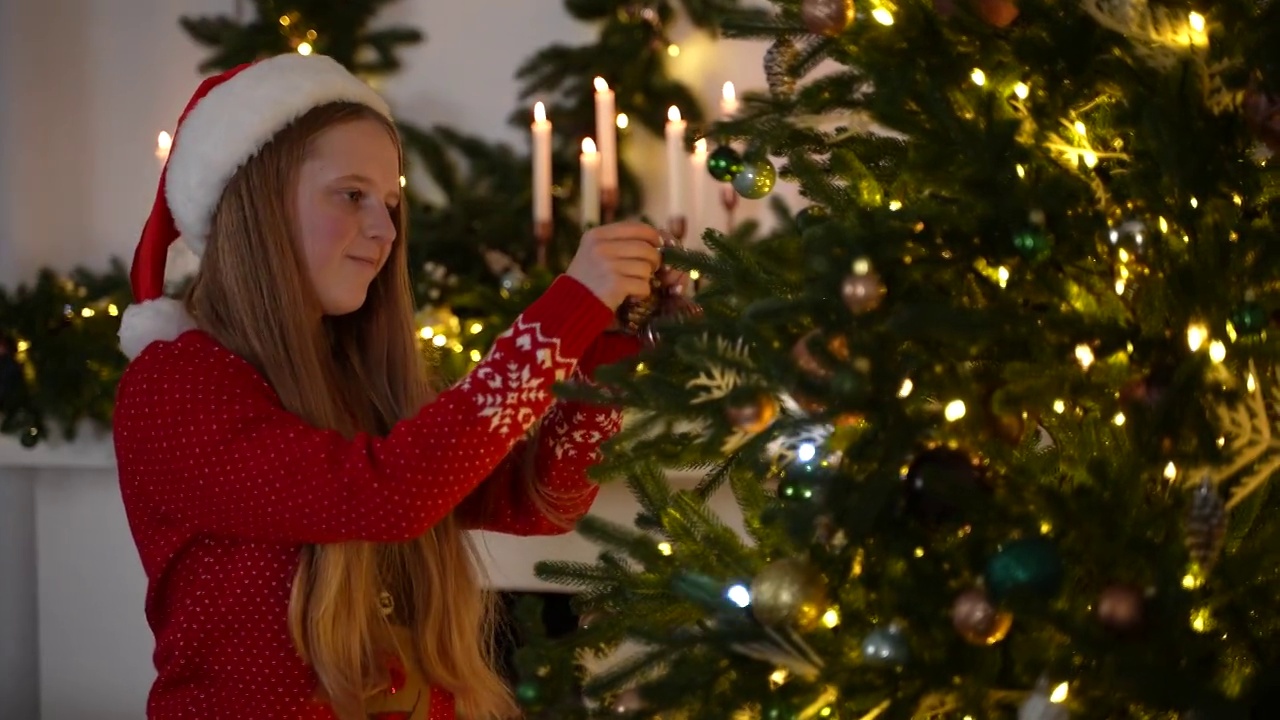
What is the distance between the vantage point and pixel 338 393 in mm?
1438

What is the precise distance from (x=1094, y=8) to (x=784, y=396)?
0.32 meters

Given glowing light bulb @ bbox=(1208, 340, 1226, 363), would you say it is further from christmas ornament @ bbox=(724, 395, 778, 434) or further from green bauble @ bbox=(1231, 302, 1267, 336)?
christmas ornament @ bbox=(724, 395, 778, 434)

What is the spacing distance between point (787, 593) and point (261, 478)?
22.2 inches

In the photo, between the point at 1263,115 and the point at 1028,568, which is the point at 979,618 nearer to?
the point at 1028,568

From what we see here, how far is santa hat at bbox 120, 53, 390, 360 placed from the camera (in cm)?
136

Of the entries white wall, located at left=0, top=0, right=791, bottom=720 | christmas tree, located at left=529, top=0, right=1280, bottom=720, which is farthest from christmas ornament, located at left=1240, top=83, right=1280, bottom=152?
white wall, located at left=0, top=0, right=791, bottom=720

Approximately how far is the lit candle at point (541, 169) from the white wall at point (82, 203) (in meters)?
0.47

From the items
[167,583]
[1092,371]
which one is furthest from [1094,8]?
[167,583]

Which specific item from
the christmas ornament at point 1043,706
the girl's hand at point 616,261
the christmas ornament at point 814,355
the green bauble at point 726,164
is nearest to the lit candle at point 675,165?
the girl's hand at point 616,261

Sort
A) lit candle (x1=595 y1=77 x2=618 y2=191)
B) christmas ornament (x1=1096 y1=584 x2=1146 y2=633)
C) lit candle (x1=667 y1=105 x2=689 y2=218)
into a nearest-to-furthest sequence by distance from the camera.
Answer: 1. christmas ornament (x1=1096 y1=584 x2=1146 y2=633)
2. lit candle (x1=667 y1=105 x2=689 y2=218)
3. lit candle (x1=595 y1=77 x2=618 y2=191)

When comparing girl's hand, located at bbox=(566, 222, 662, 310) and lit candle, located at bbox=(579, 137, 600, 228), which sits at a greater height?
girl's hand, located at bbox=(566, 222, 662, 310)

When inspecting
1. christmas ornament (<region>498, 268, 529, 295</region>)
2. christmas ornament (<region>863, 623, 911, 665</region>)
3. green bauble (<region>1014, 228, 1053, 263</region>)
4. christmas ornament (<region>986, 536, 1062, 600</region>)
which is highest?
green bauble (<region>1014, 228, 1053, 263</region>)

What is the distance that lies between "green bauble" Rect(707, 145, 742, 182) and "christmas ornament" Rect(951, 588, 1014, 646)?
0.41 metres

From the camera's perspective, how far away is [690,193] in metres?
2.31
